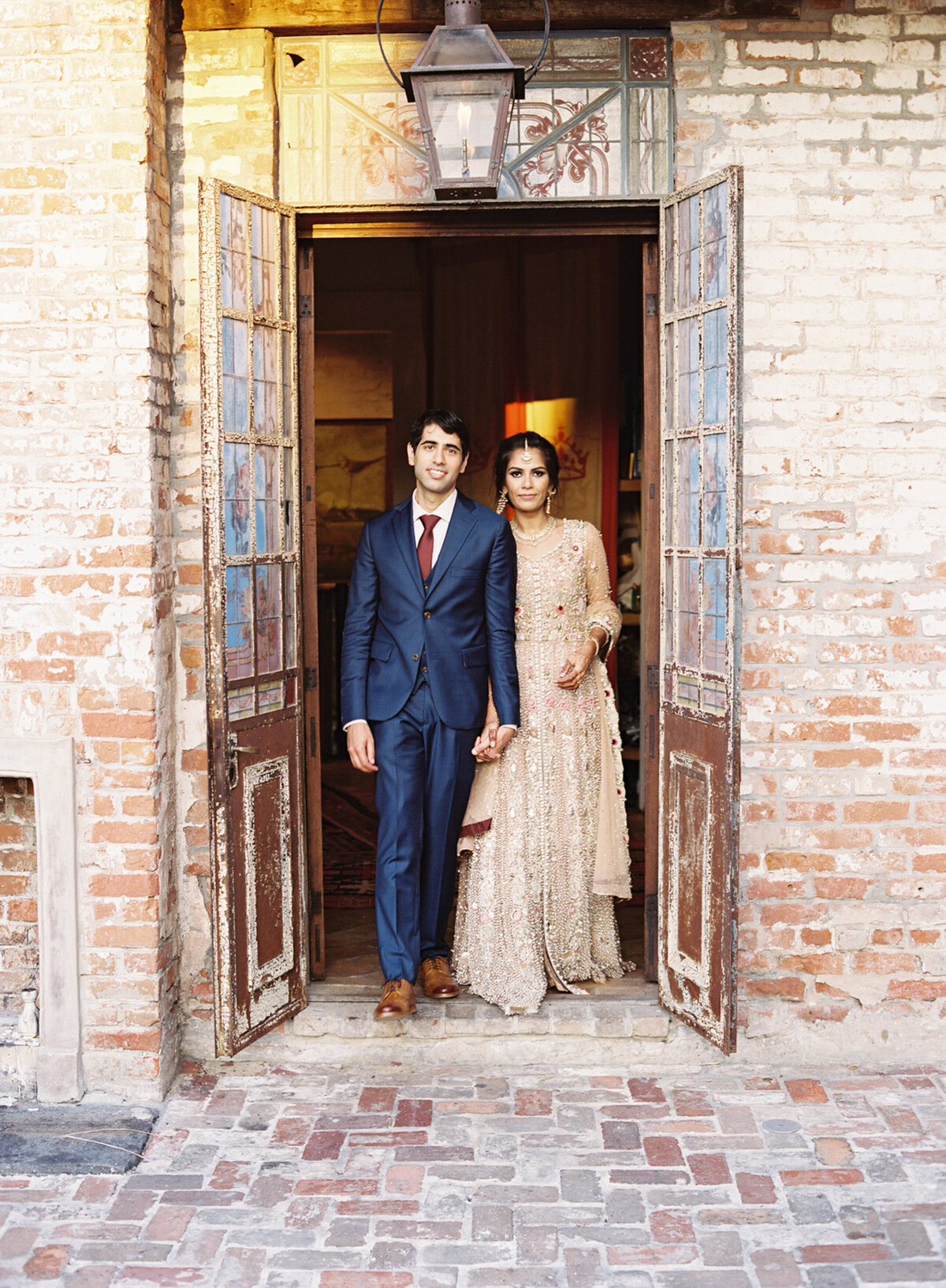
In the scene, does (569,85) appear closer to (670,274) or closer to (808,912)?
(670,274)

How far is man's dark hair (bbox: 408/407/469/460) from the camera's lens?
4.41m

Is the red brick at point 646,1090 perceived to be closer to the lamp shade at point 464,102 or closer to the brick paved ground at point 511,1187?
the brick paved ground at point 511,1187

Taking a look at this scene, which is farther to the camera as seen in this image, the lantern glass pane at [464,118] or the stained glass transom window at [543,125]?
the stained glass transom window at [543,125]

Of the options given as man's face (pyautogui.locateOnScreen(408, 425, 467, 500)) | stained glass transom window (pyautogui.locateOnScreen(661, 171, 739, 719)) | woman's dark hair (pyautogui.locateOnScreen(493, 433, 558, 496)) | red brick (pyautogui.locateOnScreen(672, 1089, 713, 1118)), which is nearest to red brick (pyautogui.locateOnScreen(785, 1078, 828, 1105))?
red brick (pyautogui.locateOnScreen(672, 1089, 713, 1118))

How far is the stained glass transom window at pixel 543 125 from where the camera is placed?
4.23 metres

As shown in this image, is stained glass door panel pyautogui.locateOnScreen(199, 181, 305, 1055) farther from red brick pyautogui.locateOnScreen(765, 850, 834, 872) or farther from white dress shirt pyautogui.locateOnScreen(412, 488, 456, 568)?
red brick pyautogui.locateOnScreen(765, 850, 834, 872)

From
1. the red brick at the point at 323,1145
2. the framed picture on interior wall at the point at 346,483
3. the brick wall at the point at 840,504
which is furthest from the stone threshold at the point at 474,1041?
the framed picture on interior wall at the point at 346,483

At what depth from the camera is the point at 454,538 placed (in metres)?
4.41

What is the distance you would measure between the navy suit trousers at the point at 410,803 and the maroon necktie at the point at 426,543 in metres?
0.43

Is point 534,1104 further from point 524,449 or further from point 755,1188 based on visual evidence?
point 524,449

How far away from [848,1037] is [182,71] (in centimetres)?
408

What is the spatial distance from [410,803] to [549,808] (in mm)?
550

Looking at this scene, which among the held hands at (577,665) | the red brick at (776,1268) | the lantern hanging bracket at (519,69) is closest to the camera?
the red brick at (776,1268)

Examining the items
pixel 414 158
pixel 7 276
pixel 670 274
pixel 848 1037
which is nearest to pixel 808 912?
pixel 848 1037
